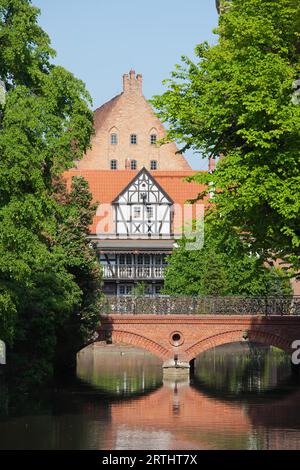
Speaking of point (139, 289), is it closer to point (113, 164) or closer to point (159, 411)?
point (113, 164)

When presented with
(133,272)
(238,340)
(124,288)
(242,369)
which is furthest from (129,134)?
(238,340)

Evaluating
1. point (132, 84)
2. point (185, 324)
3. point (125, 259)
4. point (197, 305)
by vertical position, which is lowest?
point (185, 324)

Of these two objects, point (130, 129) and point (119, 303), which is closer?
point (119, 303)

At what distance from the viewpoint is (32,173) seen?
100ft

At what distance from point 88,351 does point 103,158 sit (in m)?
29.8

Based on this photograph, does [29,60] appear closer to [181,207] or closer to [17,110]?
[17,110]

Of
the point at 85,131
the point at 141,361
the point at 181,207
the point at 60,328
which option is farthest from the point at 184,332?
the point at 181,207

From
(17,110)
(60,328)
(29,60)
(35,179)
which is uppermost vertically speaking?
(29,60)

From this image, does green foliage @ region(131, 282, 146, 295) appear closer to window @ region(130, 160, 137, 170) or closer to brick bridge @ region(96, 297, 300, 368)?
brick bridge @ region(96, 297, 300, 368)

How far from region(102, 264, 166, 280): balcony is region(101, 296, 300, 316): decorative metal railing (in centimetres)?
2533

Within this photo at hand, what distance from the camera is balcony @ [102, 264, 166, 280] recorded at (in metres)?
79.3

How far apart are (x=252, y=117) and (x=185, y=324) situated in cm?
2465

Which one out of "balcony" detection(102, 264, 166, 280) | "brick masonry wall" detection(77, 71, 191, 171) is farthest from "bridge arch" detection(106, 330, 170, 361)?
"brick masonry wall" detection(77, 71, 191, 171)

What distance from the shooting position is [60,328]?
4644 centimetres
